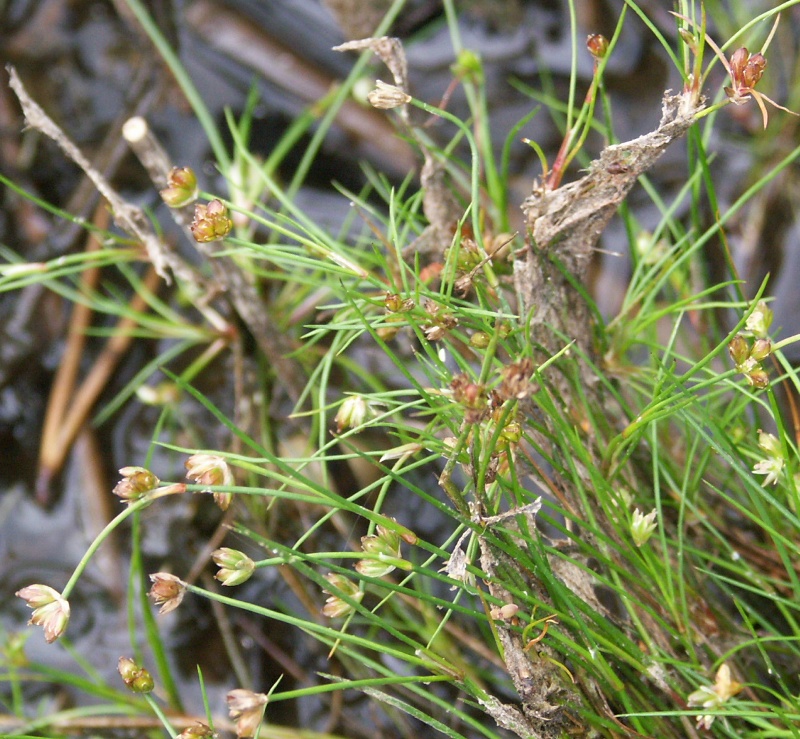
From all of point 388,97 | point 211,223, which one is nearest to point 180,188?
point 211,223

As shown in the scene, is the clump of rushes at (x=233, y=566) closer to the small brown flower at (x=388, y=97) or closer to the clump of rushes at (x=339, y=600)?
the clump of rushes at (x=339, y=600)

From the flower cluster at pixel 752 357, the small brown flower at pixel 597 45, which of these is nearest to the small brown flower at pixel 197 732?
the flower cluster at pixel 752 357

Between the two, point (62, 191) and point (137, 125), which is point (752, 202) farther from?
point (62, 191)

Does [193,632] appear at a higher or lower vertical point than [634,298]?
lower

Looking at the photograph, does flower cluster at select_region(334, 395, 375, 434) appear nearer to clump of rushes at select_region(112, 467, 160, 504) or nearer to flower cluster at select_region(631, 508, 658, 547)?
clump of rushes at select_region(112, 467, 160, 504)

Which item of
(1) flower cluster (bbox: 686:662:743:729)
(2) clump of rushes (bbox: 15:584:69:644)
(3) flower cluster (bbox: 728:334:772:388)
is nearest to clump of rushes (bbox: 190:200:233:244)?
(2) clump of rushes (bbox: 15:584:69:644)

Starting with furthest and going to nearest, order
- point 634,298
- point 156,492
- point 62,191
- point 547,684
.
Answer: point 62,191
point 634,298
point 547,684
point 156,492

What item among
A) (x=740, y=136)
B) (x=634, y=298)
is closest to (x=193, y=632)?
(x=634, y=298)
